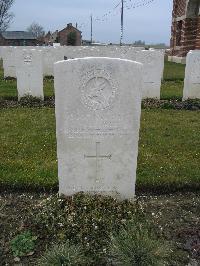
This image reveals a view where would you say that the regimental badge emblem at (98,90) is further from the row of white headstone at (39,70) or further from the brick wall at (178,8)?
the brick wall at (178,8)

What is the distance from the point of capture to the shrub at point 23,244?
3.57 meters

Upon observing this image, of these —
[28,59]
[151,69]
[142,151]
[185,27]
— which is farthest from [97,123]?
[185,27]

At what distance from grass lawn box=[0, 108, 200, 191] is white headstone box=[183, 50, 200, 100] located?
178cm

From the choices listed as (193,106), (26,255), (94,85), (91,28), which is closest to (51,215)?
(26,255)

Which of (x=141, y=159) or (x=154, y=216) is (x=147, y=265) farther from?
(x=141, y=159)

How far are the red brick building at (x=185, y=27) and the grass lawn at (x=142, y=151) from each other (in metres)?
21.6

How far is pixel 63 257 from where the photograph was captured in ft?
10.6

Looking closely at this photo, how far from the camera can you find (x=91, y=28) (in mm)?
90000

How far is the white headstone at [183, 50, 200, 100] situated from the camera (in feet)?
34.8

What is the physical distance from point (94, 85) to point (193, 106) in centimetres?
693

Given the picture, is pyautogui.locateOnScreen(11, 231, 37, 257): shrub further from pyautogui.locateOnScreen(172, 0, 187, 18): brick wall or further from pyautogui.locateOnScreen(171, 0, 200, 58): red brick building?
pyautogui.locateOnScreen(172, 0, 187, 18): brick wall

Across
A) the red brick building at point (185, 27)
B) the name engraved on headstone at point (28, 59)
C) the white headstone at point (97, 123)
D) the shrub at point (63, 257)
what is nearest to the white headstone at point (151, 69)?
the name engraved on headstone at point (28, 59)

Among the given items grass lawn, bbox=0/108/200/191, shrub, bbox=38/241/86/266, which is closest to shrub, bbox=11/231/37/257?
shrub, bbox=38/241/86/266

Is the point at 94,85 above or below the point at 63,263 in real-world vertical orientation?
above
